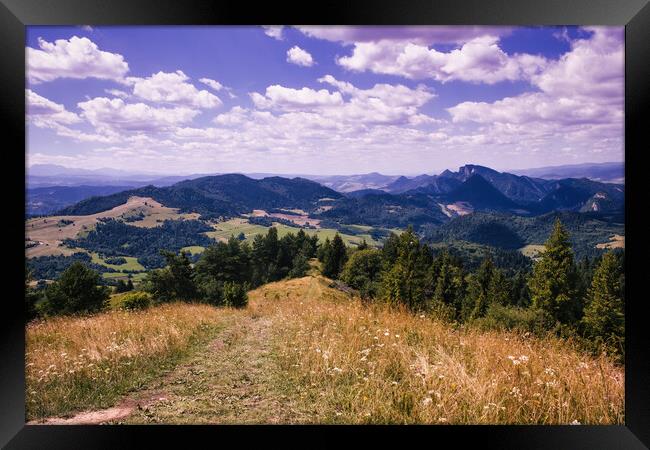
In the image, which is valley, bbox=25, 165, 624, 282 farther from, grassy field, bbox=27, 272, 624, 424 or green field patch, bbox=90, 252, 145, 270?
grassy field, bbox=27, 272, 624, 424

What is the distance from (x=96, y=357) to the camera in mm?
5262

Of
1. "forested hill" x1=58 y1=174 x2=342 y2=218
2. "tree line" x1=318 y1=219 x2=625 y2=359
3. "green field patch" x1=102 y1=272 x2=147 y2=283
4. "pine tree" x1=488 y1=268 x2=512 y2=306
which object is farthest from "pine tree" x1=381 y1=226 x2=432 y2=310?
"green field patch" x1=102 y1=272 x2=147 y2=283

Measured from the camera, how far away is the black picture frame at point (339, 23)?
439cm

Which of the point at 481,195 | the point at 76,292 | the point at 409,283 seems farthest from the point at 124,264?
the point at 481,195

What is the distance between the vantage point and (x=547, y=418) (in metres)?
4.27

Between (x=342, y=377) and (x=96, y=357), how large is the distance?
3570 mm

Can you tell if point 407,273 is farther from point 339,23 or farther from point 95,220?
point 95,220

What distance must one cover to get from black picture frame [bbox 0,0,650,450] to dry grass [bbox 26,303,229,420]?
0.90 feet

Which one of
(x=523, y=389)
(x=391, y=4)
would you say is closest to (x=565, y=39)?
(x=391, y=4)

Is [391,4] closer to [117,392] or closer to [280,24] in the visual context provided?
[280,24]

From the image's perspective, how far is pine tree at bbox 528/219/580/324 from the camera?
71.8 feet

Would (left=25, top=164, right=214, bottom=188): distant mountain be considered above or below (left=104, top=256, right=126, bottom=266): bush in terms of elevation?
above

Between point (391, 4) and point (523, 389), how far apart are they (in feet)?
15.9

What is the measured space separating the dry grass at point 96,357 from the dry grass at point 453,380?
208 cm
